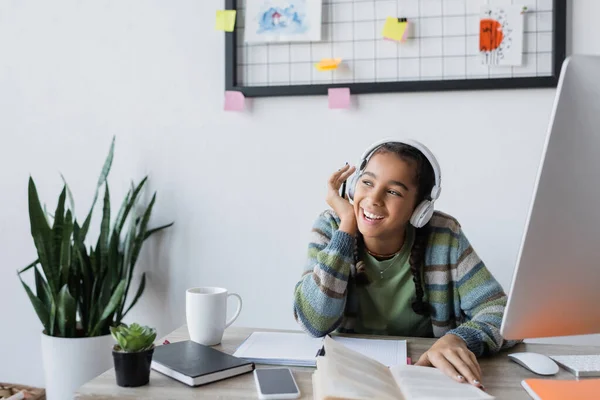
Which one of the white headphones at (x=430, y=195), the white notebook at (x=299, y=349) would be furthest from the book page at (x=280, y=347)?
the white headphones at (x=430, y=195)

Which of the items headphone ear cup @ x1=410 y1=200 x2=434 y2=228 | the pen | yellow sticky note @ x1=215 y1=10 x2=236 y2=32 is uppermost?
yellow sticky note @ x1=215 y1=10 x2=236 y2=32

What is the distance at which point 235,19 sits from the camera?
216 centimetres

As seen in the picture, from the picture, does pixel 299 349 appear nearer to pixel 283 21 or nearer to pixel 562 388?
pixel 562 388

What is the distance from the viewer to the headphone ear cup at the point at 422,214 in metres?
1.43

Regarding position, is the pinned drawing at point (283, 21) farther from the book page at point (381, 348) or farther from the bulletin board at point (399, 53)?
the book page at point (381, 348)

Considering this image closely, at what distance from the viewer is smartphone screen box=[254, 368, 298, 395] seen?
0.93 meters

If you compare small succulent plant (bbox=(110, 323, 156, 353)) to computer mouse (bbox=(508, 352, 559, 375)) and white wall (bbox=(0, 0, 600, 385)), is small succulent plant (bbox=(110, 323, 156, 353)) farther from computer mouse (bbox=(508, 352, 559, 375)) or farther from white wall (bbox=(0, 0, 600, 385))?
white wall (bbox=(0, 0, 600, 385))

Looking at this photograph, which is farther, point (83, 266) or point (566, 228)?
point (83, 266)

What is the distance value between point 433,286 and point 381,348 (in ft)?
1.13

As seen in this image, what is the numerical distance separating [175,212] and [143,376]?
1360mm

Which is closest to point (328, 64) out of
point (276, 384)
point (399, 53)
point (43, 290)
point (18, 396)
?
point (399, 53)

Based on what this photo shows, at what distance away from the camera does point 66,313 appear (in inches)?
81.0

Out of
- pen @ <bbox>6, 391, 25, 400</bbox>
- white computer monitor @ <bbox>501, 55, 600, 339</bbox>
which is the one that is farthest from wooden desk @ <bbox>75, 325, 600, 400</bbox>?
pen @ <bbox>6, 391, 25, 400</bbox>

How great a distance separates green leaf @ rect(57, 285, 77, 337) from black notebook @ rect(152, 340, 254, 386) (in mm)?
1024
